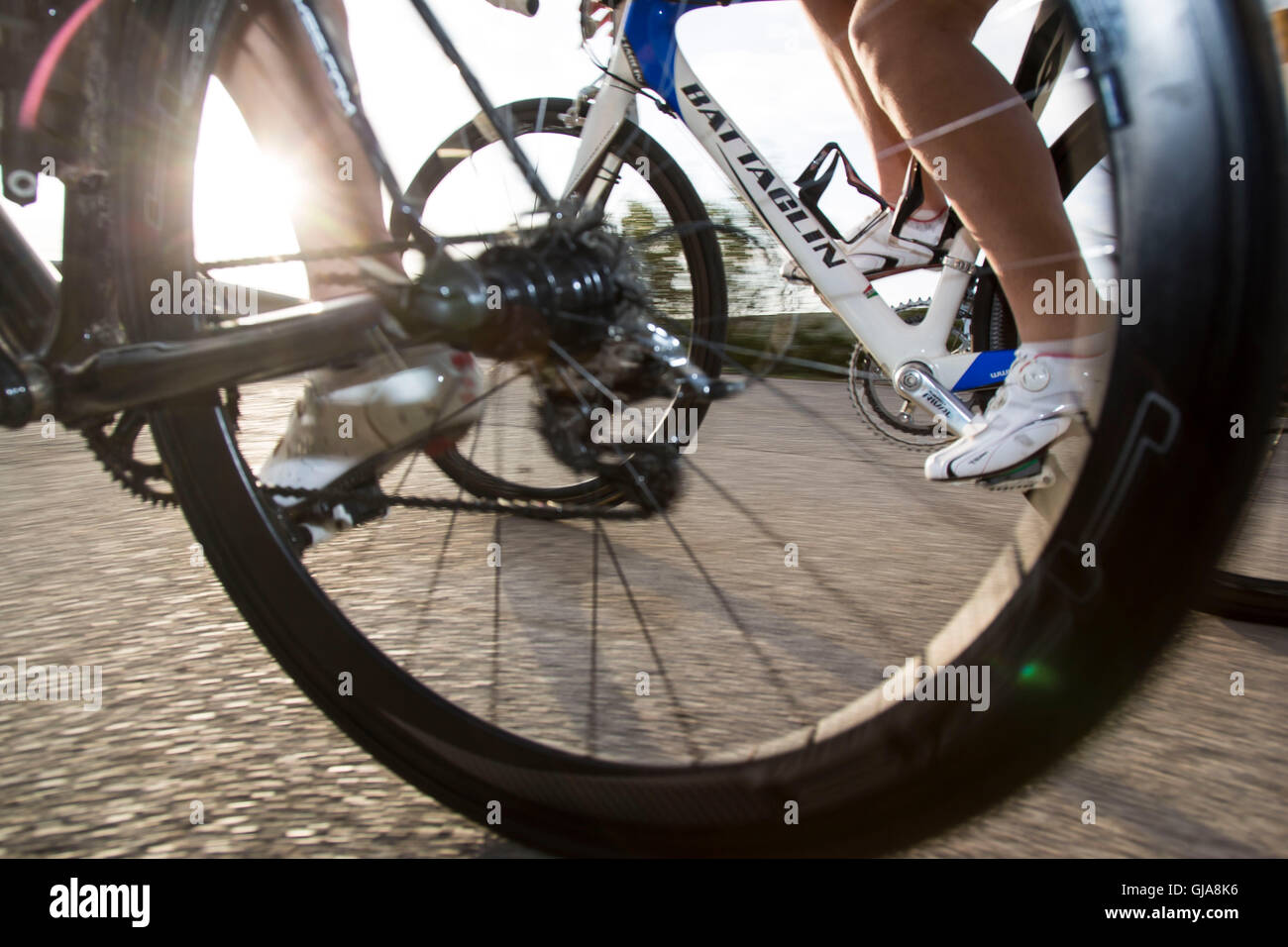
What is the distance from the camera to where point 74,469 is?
3033mm

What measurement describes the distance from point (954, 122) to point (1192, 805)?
3.28ft

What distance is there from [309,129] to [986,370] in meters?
1.27

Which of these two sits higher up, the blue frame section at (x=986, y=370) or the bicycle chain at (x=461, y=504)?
the blue frame section at (x=986, y=370)

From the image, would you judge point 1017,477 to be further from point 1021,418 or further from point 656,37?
point 656,37

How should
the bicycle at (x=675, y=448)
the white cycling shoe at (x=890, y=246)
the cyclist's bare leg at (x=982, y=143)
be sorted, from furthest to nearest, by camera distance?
the white cycling shoe at (x=890, y=246) → the cyclist's bare leg at (x=982, y=143) → the bicycle at (x=675, y=448)

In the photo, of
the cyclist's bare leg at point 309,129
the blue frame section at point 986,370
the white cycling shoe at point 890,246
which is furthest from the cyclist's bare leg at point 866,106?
the cyclist's bare leg at point 309,129

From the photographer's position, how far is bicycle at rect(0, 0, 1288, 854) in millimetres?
772

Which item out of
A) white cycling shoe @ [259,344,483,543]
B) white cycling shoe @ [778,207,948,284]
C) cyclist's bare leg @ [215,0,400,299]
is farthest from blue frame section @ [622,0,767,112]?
white cycling shoe @ [259,344,483,543]

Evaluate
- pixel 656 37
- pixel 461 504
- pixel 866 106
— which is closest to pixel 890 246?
pixel 866 106

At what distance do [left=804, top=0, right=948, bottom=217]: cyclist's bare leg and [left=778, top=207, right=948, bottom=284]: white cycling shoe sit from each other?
0.11 feet

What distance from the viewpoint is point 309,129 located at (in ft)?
4.75

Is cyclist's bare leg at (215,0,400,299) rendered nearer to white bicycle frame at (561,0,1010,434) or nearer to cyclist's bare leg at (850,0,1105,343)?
white bicycle frame at (561,0,1010,434)

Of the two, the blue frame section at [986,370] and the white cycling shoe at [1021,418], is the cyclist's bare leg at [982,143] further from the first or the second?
the blue frame section at [986,370]

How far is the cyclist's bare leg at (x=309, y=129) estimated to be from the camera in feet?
4.61
